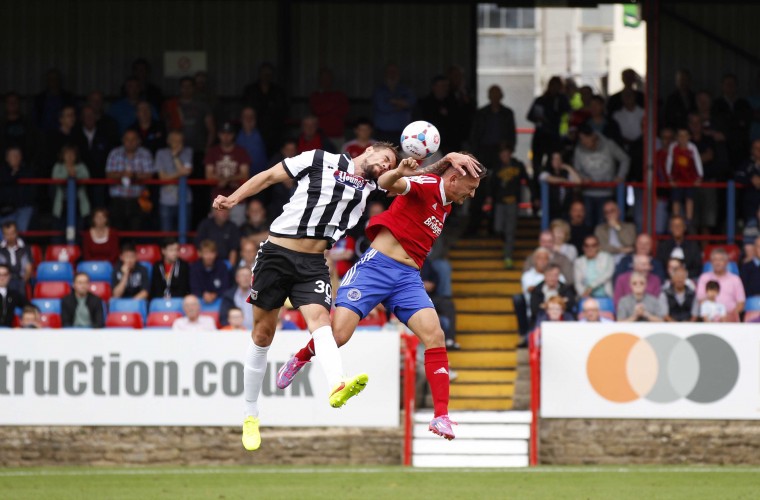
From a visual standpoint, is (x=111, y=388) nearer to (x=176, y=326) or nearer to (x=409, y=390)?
(x=176, y=326)

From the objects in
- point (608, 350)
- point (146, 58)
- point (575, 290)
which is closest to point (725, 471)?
point (608, 350)

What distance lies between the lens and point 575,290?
16.6 metres

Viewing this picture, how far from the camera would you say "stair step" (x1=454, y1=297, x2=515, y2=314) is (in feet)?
59.4

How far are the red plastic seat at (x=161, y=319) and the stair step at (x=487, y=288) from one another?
4.17 meters

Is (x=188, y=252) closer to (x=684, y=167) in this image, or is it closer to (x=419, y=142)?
(x=684, y=167)

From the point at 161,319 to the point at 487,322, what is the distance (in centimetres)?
432

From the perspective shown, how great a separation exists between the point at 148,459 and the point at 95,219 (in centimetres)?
383

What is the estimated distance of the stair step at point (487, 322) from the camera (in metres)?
17.7

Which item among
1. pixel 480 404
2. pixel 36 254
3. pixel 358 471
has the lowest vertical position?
pixel 358 471

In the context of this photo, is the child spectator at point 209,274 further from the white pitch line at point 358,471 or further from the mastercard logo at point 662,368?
the mastercard logo at point 662,368

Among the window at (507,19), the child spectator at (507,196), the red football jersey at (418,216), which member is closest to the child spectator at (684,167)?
the child spectator at (507,196)

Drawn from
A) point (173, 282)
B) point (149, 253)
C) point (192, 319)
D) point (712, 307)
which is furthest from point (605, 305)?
point (149, 253)

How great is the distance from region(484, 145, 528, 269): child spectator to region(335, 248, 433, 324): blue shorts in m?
8.37

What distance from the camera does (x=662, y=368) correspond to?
15055mm
